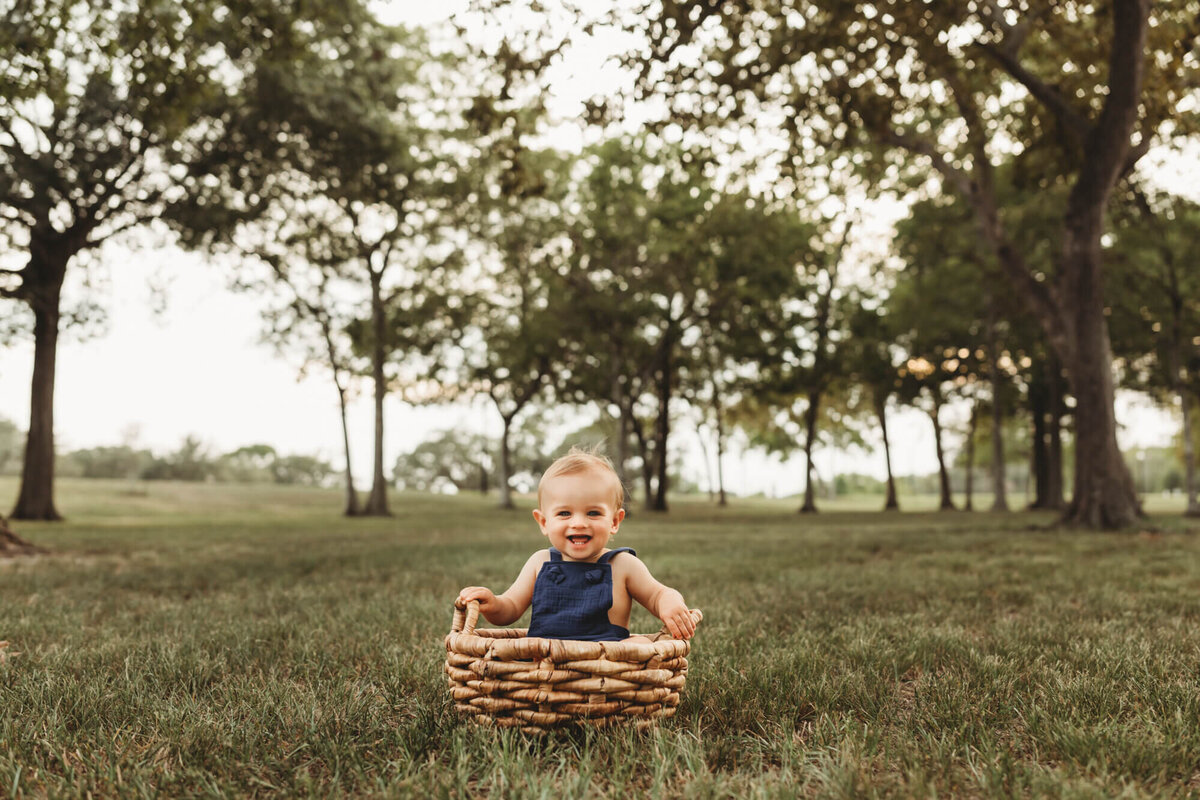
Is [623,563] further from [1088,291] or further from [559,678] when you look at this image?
[1088,291]

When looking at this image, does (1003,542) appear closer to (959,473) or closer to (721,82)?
(721,82)

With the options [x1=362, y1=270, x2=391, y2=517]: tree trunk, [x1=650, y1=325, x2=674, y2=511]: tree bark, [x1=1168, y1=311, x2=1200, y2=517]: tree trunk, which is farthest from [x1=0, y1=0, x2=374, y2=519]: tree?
[x1=1168, y1=311, x2=1200, y2=517]: tree trunk

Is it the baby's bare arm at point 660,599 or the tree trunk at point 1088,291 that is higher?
the tree trunk at point 1088,291

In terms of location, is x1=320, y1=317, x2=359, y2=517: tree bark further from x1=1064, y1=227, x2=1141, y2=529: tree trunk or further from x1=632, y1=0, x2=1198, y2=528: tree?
x1=1064, y1=227, x2=1141, y2=529: tree trunk

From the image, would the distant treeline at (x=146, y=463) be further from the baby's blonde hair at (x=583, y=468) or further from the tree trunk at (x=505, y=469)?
the baby's blonde hair at (x=583, y=468)

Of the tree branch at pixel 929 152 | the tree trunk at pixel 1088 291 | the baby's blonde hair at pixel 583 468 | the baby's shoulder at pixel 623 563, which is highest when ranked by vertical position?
the tree branch at pixel 929 152

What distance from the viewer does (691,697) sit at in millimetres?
2930

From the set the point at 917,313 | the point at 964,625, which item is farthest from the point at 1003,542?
the point at 917,313

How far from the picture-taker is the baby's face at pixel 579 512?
2814 millimetres

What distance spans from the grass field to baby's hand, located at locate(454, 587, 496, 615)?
0.38 metres

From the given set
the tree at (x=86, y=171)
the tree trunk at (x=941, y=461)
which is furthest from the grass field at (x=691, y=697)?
the tree trunk at (x=941, y=461)

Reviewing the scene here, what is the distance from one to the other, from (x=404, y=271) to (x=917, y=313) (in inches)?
735

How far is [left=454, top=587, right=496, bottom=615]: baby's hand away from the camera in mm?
2637

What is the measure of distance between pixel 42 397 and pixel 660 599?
73.8 feet
